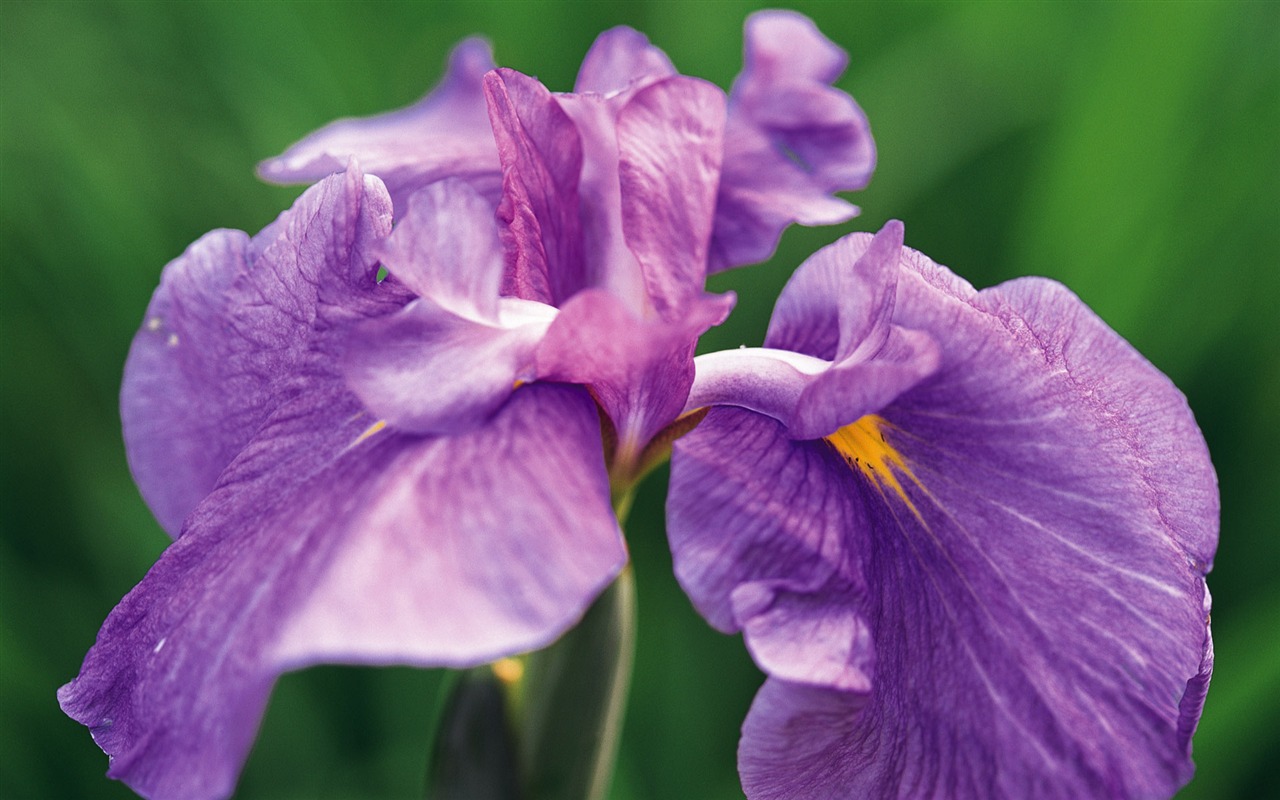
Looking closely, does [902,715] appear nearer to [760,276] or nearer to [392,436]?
[392,436]

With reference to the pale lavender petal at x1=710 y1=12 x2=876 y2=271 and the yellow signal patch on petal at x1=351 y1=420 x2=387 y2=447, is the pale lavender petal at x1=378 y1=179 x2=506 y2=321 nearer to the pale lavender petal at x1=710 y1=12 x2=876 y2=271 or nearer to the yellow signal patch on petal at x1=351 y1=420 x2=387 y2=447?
the yellow signal patch on petal at x1=351 y1=420 x2=387 y2=447

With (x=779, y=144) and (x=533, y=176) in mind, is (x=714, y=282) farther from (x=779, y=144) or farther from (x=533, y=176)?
(x=533, y=176)

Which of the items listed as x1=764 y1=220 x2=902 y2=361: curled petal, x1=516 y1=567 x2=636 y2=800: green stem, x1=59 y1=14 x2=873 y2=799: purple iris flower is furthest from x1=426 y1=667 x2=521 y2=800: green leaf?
x1=764 y1=220 x2=902 y2=361: curled petal

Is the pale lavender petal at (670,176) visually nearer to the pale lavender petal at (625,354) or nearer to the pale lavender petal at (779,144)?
the pale lavender petal at (625,354)

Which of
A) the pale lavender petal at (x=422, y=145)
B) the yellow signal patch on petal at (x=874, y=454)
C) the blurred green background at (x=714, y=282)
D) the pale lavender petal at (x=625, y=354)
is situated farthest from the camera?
the blurred green background at (x=714, y=282)

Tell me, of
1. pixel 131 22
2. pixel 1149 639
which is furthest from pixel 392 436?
pixel 131 22

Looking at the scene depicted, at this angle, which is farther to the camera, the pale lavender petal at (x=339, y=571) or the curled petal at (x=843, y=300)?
the curled petal at (x=843, y=300)

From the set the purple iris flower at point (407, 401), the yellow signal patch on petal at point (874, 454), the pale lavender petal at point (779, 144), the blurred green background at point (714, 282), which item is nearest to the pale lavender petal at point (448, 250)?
the purple iris flower at point (407, 401)
